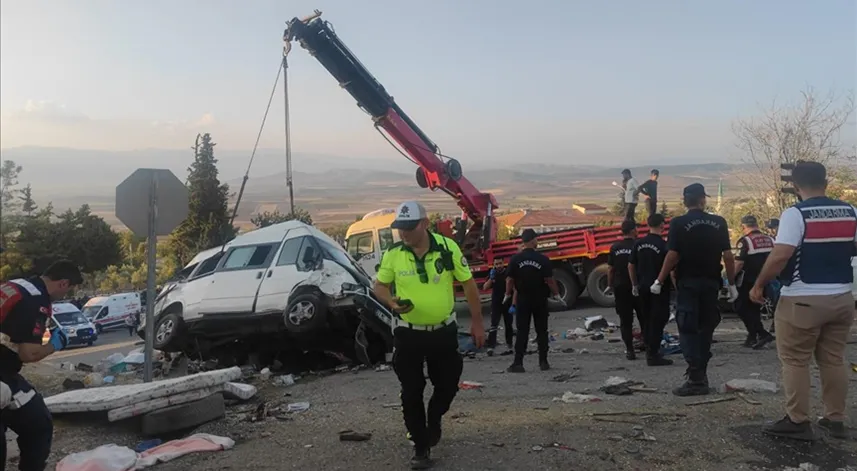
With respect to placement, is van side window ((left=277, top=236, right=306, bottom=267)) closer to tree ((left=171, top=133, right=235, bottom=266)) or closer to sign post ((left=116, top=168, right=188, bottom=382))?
sign post ((left=116, top=168, right=188, bottom=382))

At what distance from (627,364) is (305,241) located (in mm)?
4816

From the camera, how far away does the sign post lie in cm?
704

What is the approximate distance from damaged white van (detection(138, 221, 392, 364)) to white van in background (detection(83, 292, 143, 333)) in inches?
1005

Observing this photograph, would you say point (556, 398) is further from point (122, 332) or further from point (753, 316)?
point (122, 332)

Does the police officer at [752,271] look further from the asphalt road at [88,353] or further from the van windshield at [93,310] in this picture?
the van windshield at [93,310]

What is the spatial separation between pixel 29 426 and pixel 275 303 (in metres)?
5.29

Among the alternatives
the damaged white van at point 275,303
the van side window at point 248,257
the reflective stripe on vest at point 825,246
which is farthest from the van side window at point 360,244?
the reflective stripe on vest at point 825,246

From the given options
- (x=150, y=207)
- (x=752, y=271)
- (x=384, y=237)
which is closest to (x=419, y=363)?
(x=150, y=207)

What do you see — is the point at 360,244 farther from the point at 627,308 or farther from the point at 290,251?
the point at 627,308

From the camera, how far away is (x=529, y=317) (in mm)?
7777

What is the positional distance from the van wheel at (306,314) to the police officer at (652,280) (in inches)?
161

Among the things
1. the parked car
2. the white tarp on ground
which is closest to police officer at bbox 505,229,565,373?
the white tarp on ground

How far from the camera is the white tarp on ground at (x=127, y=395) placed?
556 centimetres

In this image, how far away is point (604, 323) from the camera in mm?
11922
